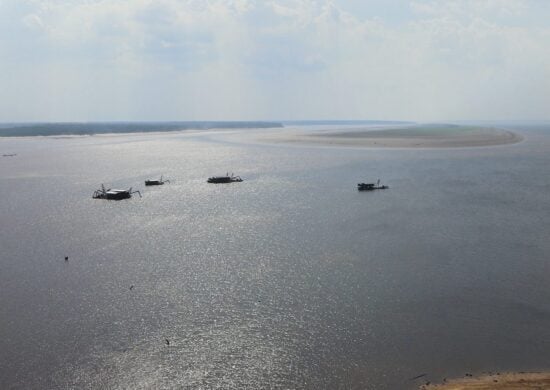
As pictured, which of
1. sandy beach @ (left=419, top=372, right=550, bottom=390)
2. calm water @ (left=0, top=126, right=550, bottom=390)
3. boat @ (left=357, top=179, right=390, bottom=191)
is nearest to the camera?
sandy beach @ (left=419, top=372, right=550, bottom=390)

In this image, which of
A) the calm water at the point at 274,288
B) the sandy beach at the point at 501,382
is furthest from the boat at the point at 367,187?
the sandy beach at the point at 501,382

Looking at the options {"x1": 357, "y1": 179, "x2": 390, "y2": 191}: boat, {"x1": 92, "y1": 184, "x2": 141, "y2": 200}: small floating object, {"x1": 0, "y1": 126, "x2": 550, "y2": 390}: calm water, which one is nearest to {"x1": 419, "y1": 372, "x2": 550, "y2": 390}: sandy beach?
{"x1": 0, "y1": 126, "x2": 550, "y2": 390}: calm water

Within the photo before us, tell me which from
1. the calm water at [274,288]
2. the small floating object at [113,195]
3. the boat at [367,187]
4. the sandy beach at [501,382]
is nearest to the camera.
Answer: the sandy beach at [501,382]

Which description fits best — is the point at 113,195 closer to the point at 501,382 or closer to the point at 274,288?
the point at 274,288

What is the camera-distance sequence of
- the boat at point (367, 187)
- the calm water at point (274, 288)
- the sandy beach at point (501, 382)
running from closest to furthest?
1. the sandy beach at point (501, 382)
2. the calm water at point (274, 288)
3. the boat at point (367, 187)

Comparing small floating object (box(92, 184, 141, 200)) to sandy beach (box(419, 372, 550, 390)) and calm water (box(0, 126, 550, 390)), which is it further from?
sandy beach (box(419, 372, 550, 390))

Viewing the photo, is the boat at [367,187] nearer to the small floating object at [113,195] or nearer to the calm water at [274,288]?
the calm water at [274,288]
